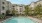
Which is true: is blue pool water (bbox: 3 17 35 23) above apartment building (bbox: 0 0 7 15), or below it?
below

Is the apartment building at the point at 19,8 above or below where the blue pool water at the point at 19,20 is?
above

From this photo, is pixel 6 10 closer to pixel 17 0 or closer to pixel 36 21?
pixel 17 0

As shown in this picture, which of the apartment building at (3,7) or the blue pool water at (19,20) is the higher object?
the apartment building at (3,7)

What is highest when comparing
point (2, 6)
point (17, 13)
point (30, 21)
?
point (2, 6)

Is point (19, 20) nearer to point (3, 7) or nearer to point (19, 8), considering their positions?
point (19, 8)

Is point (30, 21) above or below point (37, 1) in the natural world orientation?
below

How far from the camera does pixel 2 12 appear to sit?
1.33 meters

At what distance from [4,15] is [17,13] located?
7.6 inches

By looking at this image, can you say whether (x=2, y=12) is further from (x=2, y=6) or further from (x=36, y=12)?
(x=36, y=12)

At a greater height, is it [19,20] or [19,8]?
[19,8]

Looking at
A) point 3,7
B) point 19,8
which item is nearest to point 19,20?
point 19,8

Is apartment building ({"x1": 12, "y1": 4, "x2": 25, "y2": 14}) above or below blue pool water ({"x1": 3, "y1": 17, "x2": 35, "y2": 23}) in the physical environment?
above

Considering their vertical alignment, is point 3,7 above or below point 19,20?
above

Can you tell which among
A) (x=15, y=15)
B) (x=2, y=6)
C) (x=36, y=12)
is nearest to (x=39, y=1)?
(x=36, y=12)
